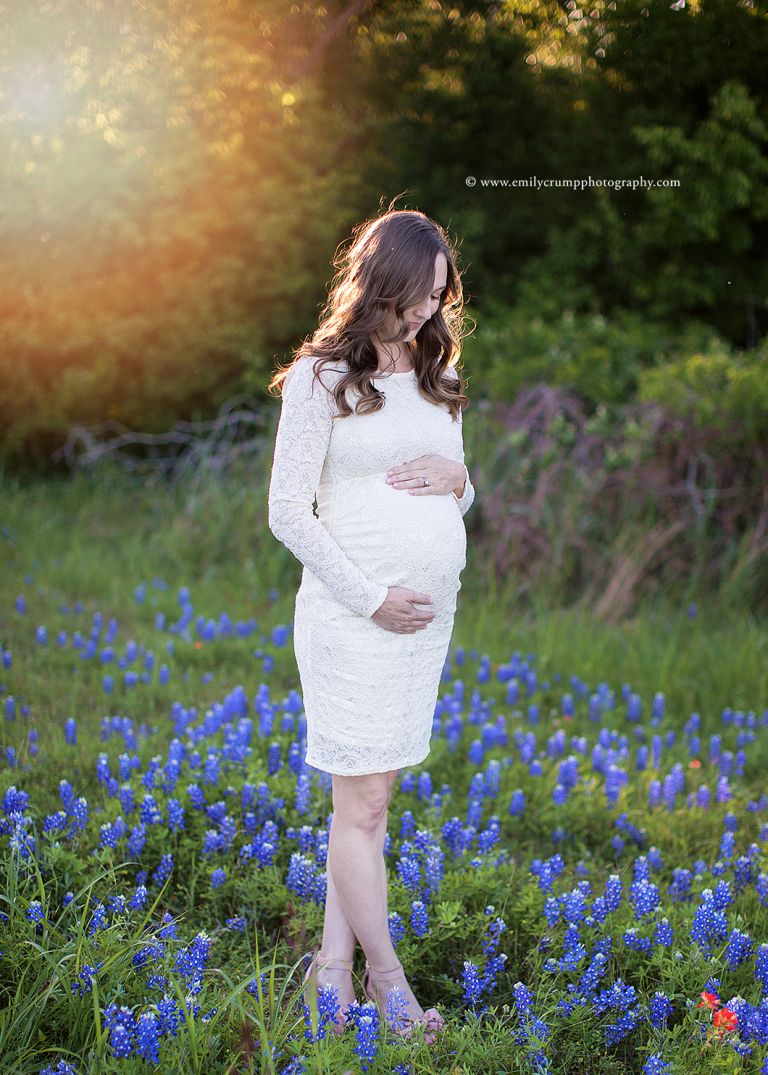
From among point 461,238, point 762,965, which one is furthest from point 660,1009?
point 461,238

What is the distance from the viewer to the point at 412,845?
10.2 feet

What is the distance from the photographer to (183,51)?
7.81m

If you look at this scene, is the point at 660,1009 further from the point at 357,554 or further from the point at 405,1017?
the point at 357,554

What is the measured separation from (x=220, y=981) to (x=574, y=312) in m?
8.33

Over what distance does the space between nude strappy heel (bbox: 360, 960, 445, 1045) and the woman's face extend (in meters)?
1.61

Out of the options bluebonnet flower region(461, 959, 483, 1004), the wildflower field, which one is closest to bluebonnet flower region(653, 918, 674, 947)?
the wildflower field

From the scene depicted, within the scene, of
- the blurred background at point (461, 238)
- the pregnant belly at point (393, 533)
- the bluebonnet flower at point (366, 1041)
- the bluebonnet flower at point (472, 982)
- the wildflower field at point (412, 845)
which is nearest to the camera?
the bluebonnet flower at point (366, 1041)

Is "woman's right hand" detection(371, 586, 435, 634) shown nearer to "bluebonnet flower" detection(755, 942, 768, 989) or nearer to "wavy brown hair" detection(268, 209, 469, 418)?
"wavy brown hair" detection(268, 209, 469, 418)

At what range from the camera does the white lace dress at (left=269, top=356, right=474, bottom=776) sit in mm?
2369

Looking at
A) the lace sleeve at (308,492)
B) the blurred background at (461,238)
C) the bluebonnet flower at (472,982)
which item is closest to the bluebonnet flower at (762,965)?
the bluebonnet flower at (472,982)

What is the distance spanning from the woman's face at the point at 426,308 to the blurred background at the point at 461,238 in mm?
3597

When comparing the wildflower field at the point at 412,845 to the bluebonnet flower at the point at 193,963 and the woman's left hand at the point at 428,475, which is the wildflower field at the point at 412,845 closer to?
the bluebonnet flower at the point at 193,963

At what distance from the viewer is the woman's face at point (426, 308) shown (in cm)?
243

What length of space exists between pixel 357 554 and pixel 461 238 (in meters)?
7.43
